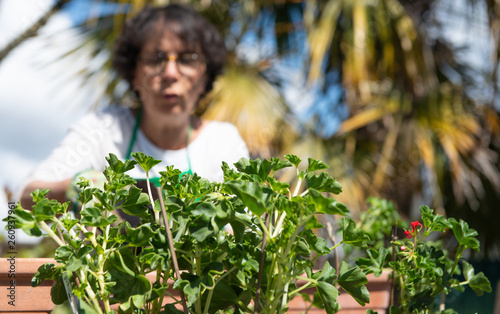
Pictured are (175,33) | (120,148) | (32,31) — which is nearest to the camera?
(120,148)

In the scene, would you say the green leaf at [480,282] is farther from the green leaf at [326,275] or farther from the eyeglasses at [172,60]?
the eyeglasses at [172,60]

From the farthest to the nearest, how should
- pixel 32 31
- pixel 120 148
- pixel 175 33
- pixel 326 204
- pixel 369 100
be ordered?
pixel 369 100 < pixel 32 31 < pixel 175 33 < pixel 120 148 < pixel 326 204

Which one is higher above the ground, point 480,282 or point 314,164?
point 314,164

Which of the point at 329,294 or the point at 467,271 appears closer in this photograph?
the point at 329,294

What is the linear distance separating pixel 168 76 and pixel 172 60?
0.06 metres

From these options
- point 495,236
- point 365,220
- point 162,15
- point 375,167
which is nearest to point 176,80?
point 162,15

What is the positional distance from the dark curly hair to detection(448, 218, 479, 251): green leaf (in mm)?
1195

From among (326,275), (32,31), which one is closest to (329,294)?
(326,275)

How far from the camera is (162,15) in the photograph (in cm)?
151

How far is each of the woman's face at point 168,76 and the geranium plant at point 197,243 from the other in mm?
1041

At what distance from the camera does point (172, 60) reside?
1399 mm

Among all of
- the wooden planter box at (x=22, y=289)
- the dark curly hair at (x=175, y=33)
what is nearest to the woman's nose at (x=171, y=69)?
the dark curly hair at (x=175, y=33)

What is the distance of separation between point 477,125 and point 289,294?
10.4 feet

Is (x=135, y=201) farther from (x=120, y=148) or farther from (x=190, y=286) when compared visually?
(x=120, y=148)
